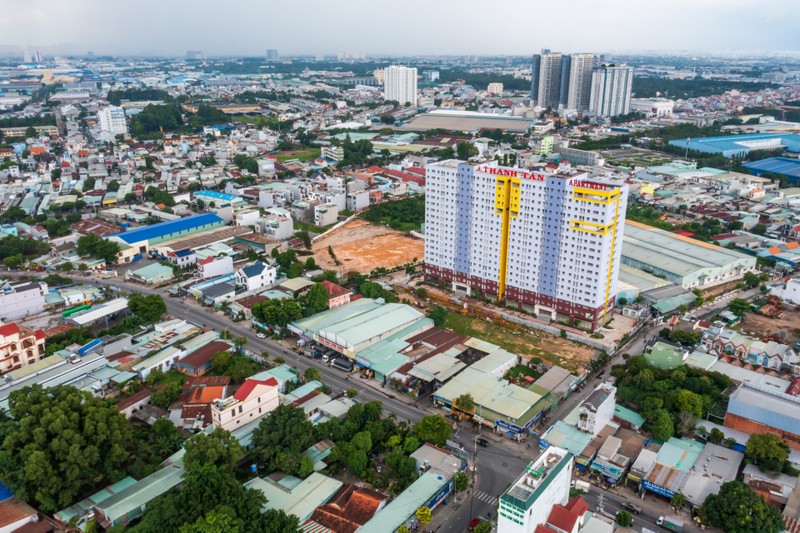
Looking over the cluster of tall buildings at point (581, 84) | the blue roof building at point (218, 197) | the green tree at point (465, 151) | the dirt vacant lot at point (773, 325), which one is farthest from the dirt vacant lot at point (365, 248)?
the cluster of tall buildings at point (581, 84)

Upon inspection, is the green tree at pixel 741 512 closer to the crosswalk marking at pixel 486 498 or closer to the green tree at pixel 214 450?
the crosswalk marking at pixel 486 498

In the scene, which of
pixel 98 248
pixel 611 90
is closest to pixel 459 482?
pixel 98 248

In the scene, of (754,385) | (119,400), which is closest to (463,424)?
(754,385)

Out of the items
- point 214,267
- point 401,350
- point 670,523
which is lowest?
point 670,523

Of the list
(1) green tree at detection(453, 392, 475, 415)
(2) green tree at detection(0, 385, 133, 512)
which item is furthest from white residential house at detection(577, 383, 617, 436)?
(2) green tree at detection(0, 385, 133, 512)

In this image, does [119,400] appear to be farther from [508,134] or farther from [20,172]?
[508,134]

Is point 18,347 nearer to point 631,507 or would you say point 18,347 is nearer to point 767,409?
point 631,507

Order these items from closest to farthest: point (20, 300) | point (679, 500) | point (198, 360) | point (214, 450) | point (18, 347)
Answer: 1. point (214, 450)
2. point (679, 500)
3. point (18, 347)
4. point (198, 360)
5. point (20, 300)
